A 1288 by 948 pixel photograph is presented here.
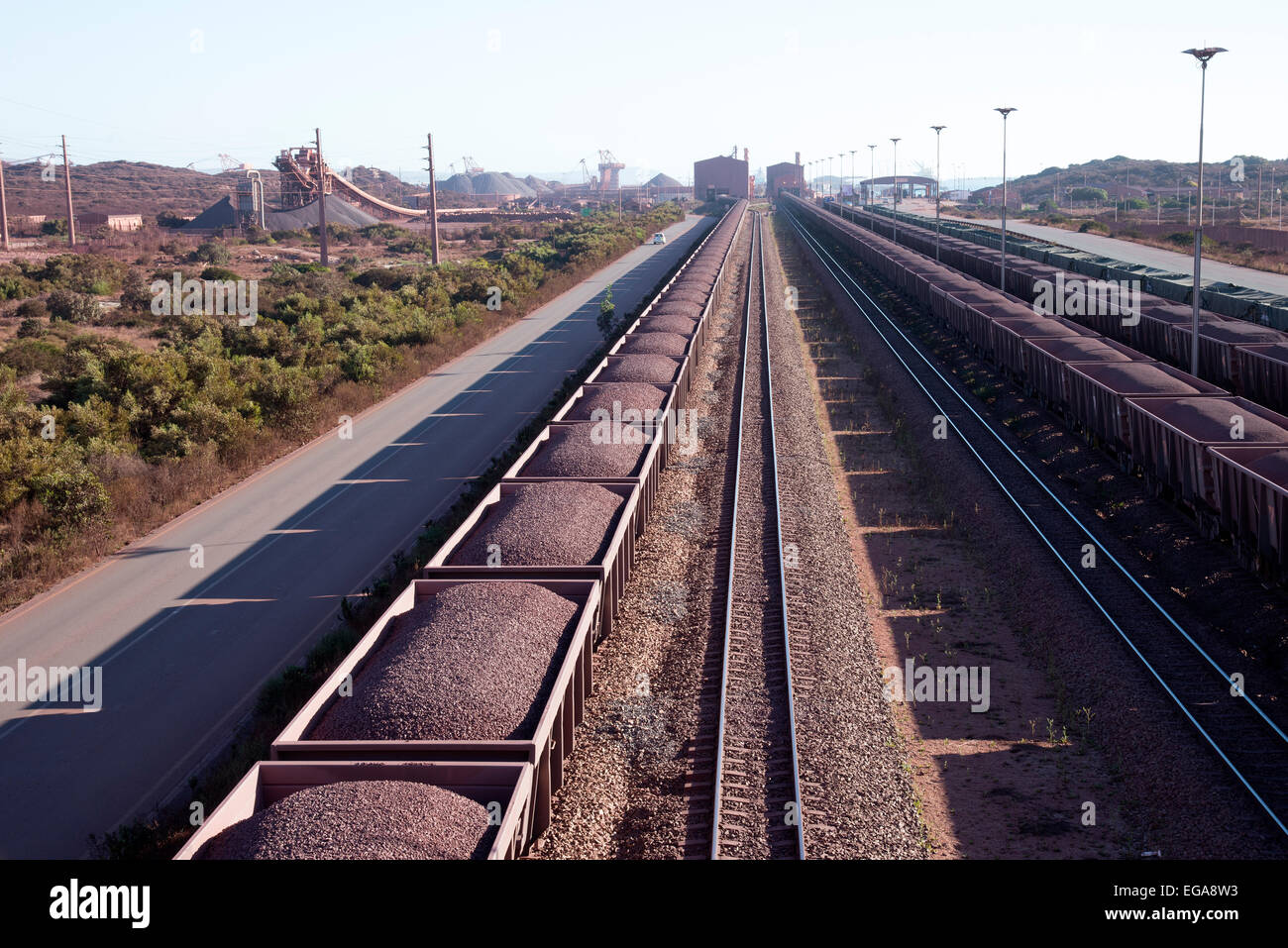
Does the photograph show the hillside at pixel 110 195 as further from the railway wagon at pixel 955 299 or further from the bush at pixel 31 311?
the railway wagon at pixel 955 299

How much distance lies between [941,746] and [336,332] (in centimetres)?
3131

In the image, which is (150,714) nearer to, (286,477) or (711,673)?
(711,673)

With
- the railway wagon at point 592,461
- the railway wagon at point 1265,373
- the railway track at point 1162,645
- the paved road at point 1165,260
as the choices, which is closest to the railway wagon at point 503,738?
the railway wagon at point 592,461

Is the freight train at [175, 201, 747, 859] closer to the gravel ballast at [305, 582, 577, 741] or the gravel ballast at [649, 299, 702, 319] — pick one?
the gravel ballast at [305, 582, 577, 741]

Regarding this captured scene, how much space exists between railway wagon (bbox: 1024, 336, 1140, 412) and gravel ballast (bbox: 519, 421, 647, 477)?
36.6ft

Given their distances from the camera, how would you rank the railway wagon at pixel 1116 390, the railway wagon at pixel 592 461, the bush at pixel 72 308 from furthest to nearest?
the bush at pixel 72 308 → the railway wagon at pixel 1116 390 → the railway wagon at pixel 592 461

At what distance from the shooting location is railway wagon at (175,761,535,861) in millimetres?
8141

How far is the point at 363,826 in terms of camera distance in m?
7.32

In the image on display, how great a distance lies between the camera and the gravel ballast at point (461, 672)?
9281 mm

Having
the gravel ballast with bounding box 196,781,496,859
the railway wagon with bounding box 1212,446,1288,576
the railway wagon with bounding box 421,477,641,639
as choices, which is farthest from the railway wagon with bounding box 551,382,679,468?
the gravel ballast with bounding box 196,781,496,859

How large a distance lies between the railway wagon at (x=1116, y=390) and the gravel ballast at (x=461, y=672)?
44.8ft

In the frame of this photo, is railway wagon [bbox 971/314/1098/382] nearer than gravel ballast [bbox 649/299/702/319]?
Yes

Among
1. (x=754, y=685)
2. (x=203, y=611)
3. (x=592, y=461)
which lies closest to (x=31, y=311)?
(x=203, y=611)
